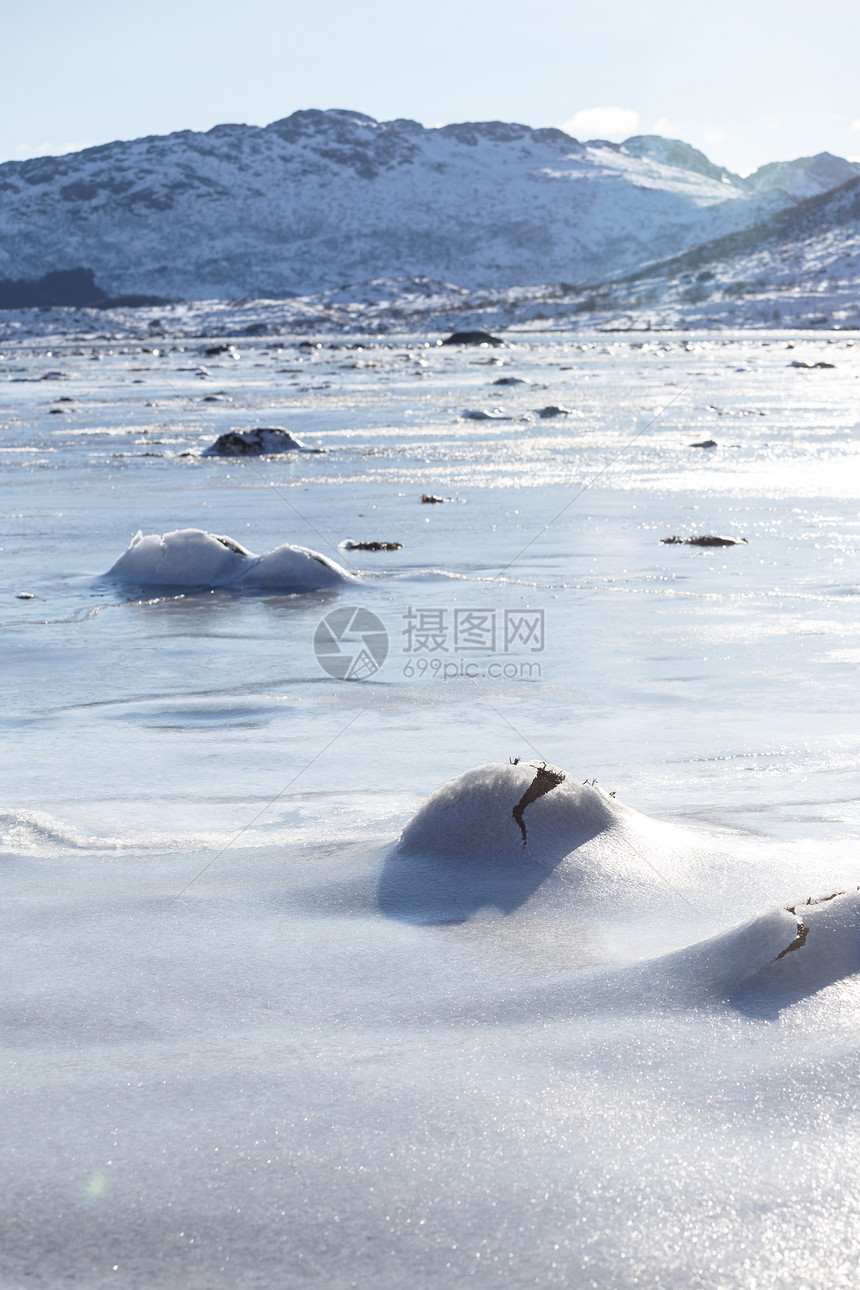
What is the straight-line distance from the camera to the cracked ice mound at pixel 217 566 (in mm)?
5859

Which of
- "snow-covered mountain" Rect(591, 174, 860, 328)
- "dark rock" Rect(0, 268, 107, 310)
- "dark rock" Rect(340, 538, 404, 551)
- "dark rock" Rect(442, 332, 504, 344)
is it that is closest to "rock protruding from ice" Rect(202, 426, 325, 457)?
"dark rock" Rect(340, 538, 404, 551)

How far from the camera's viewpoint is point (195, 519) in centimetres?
813

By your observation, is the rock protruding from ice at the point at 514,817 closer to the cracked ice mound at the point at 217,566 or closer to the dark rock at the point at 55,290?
the cracked ice mound at the point at 217,566

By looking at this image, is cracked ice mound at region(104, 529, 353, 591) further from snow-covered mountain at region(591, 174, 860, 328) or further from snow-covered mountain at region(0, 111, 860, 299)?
snow-covered mountain at region(0, 111, 860, 299)

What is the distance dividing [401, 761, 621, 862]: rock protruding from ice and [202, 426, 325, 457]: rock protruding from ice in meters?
10.4

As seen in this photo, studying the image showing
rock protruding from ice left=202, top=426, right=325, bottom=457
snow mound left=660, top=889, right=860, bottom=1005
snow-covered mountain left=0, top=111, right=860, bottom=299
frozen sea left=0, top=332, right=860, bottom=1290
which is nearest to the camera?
frozen sea left=0, top=332, right=860, bottom=1290

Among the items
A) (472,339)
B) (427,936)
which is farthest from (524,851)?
(472,339)

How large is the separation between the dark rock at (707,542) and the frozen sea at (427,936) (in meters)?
0.45

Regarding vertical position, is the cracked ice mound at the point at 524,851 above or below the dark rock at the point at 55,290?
below

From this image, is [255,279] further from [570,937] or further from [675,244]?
[570,937]

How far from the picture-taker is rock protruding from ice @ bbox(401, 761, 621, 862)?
230 centimetres

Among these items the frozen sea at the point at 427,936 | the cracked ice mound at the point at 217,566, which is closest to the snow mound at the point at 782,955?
the frozen sea at the point at 427,936

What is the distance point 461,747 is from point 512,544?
3.82 metres

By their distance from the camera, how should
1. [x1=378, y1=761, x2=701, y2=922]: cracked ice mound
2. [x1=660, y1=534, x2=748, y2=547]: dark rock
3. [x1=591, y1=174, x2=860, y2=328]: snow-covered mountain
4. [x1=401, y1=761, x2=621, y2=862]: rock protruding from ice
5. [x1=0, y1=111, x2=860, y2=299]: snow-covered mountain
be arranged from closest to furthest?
[x1=378, y1=761, x2=701, y2=922]: cracked ice mound
[x1=401, y1=761, x2=621, y2=862]: rock protruding from ice
[x1=660, y1=534, x2=748, y2=547]: dark rock
[x1=591, y1=174, x2=860, y2=328]: snow-covered mountain
[x1=0, y1=111, x2=860, y2=299]: snow-covered mountain
